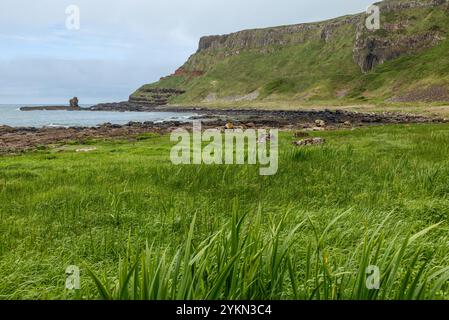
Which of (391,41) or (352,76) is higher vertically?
(391,41)

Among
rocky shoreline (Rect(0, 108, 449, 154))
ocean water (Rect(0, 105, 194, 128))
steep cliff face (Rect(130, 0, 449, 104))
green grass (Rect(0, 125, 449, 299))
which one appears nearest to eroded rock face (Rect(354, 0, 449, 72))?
steep cliff face (Rect(130, 0, 449, 104))

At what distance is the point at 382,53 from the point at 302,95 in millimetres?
35667

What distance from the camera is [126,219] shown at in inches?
323

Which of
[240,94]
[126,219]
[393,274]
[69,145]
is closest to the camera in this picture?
[393,274]

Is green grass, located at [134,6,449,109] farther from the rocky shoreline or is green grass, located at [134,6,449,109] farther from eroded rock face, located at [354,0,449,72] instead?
the rocky shoreline

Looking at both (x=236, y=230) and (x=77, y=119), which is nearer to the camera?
(x=236, y=230)

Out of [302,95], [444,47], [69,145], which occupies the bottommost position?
[69,145]

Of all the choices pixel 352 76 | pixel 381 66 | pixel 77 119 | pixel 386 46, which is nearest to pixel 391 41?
pixel 386 46

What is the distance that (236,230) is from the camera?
3.75 m

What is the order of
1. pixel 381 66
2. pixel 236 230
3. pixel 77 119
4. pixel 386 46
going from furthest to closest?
pixel 386 46 < pixel 381 66 < pixel 77 119 < pixel 236 230

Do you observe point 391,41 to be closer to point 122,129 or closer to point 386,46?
point 386,46

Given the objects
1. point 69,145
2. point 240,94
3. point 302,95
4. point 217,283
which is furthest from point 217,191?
point 240,94

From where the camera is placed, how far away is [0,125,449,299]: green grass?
344 cm
